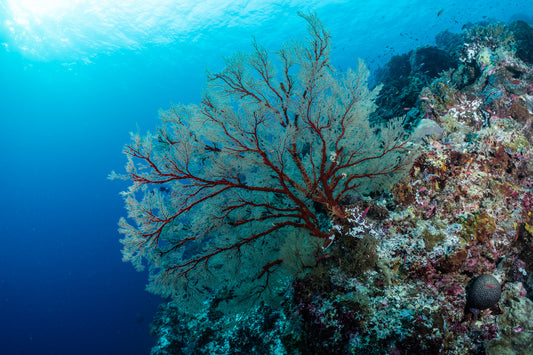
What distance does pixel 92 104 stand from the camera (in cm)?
5369

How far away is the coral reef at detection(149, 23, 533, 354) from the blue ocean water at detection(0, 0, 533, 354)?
11.1 m

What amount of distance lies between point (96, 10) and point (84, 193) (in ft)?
178

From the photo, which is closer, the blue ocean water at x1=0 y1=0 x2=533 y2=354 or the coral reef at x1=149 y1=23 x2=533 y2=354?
the coral reef at x1=149 y1=23 x2=533 y2=354

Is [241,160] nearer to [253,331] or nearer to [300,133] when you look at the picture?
[300,133]

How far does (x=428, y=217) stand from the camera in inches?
145

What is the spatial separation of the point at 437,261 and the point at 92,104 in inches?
2705

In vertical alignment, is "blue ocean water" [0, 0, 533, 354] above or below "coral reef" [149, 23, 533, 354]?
above

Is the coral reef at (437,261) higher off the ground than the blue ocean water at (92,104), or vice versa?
the blue ocean water at (92,104)

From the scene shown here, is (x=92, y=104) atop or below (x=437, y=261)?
atop

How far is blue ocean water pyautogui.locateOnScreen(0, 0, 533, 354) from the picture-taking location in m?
26.4

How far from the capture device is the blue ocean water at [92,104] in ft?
86.5

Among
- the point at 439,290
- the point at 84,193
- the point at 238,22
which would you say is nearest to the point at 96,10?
the point at 238,22

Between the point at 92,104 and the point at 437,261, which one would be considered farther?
the point at 92,104

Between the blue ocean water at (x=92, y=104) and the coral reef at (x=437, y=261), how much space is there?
36.3ft
